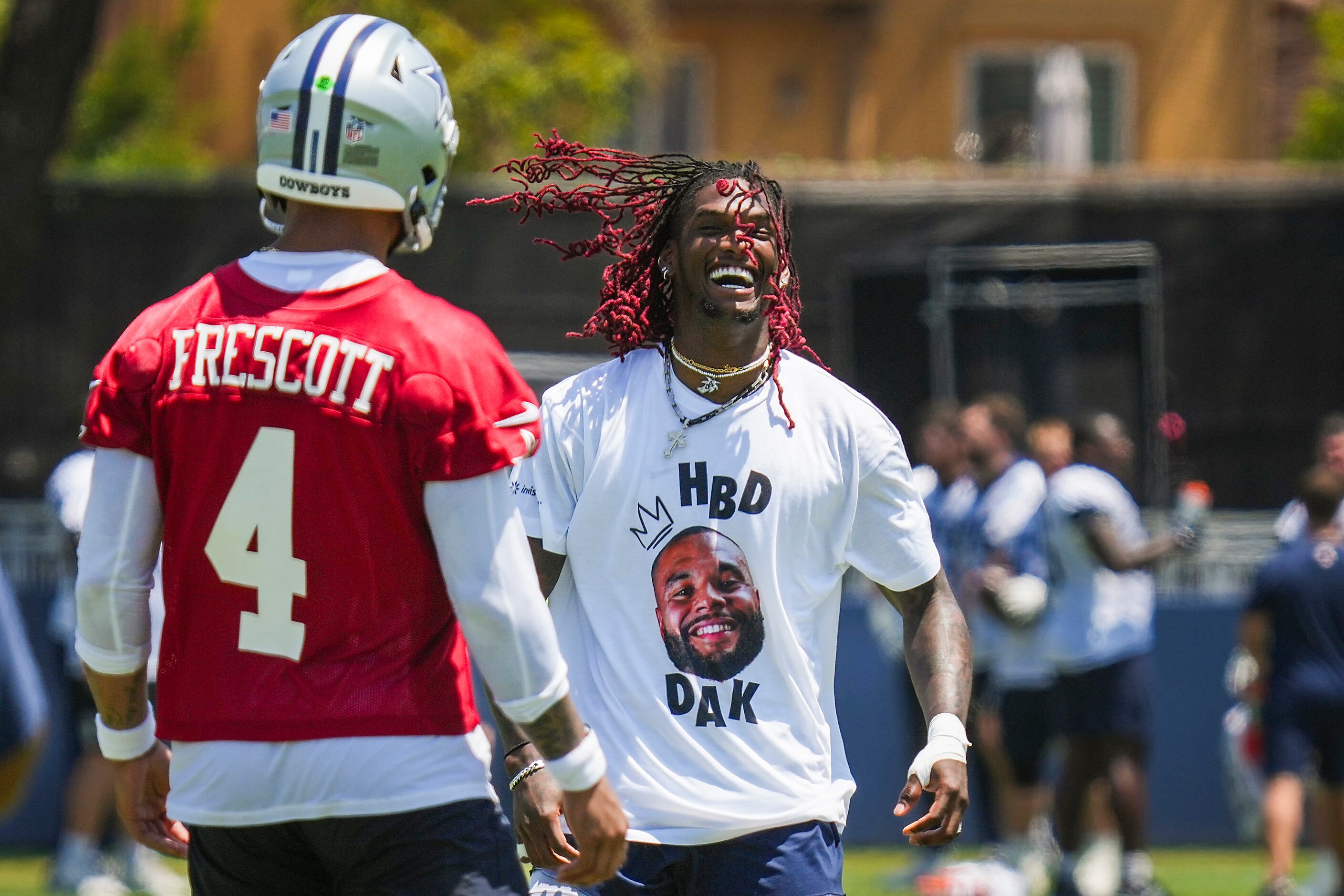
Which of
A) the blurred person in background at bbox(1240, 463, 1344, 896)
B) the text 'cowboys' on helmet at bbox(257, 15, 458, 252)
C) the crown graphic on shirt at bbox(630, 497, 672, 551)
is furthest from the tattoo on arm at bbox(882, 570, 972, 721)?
the blurred person in background at bbox(1240, 463, 1344, 896)

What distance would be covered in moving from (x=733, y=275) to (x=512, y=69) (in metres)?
11.8

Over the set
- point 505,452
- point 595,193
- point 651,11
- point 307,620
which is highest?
point 651,11

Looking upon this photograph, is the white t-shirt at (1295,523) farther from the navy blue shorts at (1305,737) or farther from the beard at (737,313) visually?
the beard at (737,313)

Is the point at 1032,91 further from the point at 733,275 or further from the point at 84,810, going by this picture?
the point at 733,275

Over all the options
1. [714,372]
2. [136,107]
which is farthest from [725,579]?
[136,107]

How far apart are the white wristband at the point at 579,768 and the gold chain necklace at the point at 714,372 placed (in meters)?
1.06

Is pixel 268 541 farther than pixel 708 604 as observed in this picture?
No

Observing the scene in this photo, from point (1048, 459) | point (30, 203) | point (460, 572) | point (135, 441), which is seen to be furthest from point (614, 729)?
point (30, 203)

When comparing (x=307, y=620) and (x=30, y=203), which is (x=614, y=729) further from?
(x=30, y=203)

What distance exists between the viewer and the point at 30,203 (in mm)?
10906

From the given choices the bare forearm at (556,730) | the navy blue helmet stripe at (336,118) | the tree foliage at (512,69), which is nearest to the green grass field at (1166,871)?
the bare forearm at (556,730)

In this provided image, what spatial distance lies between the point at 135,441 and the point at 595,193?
4.67 ft

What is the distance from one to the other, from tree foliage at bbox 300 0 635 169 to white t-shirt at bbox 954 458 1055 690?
7261mm

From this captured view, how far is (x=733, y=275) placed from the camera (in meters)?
3.82
